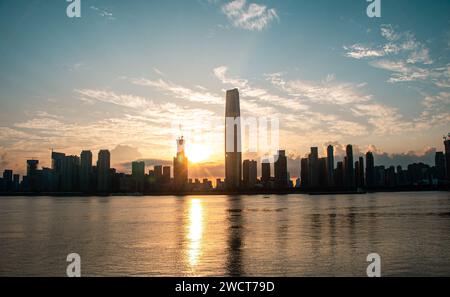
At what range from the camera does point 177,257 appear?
41.2 m

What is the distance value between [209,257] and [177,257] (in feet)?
10.5
